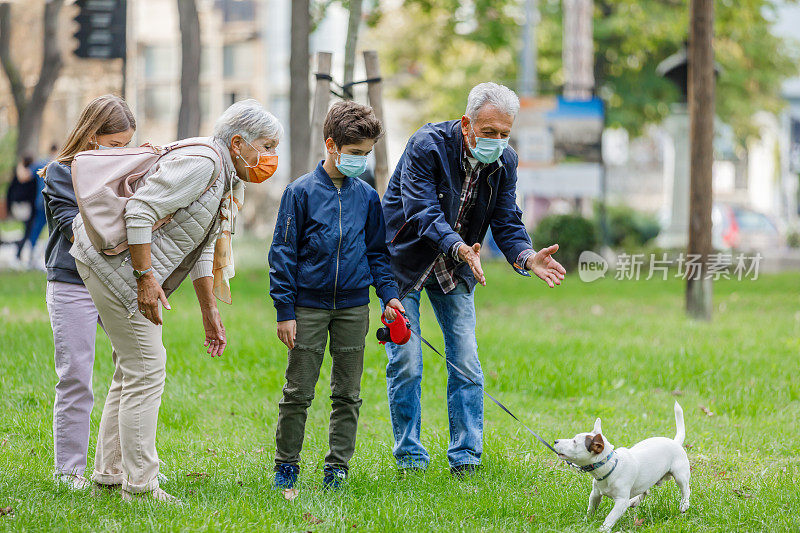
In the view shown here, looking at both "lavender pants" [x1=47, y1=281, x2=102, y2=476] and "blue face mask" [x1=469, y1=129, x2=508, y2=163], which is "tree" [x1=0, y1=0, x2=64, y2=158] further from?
"blue face mask" [x1=469, y1=129, x2=508, y2=163]

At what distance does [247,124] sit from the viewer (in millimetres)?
4324

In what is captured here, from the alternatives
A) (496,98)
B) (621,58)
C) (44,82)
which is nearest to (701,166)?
(496,98)

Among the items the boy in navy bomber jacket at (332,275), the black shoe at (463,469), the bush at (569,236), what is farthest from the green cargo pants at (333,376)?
the bush at (569,236)

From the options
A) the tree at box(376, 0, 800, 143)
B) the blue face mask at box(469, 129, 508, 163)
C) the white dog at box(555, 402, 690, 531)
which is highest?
the tree at box(376, 0, 800, 143)

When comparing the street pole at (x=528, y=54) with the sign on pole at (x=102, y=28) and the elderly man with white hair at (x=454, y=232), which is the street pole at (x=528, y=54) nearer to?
the sign on pole at (x=102, y=28)

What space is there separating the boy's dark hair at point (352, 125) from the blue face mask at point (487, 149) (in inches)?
20.1

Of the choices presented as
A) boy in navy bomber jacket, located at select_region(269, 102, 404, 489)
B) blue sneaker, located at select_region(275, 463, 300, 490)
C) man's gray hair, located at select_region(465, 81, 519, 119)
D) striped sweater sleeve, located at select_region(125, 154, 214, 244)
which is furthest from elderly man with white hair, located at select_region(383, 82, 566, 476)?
striped sweater sleeve, located at select_region(125, 154, 214, 244)

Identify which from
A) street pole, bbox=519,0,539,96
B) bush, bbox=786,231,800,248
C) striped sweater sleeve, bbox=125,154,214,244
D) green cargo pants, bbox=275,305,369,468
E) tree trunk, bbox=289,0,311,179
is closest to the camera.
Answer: striped sweater sleeve, bbox=125,154,214,244

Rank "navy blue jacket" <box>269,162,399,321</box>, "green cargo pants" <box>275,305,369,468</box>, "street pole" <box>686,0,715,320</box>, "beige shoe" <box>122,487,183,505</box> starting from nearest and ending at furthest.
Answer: "beige shoe" <box>122,487,183,505</box> → "navy blue jacket" <box>269,162,399,321</box> → "green cargo pants" <box>275,305,369,468</box> → "street pole" <box>686,0,715,320</box>

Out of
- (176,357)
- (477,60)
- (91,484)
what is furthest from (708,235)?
(477,60)

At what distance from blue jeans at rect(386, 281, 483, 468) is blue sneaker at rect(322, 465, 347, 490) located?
43 cm

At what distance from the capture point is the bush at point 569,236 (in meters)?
18.2

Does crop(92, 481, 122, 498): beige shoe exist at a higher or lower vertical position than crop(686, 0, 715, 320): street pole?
lower

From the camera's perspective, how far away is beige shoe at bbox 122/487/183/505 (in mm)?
4375
